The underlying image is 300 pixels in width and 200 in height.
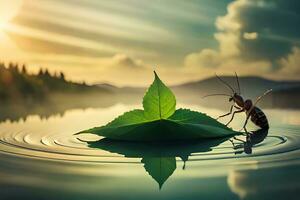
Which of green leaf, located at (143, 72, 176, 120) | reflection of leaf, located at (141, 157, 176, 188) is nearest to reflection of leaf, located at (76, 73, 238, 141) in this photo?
green leaf, located at (143, 72, 176, 120)

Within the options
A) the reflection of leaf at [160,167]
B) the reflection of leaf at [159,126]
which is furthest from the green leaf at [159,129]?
the reflection of leaf at [160,167]

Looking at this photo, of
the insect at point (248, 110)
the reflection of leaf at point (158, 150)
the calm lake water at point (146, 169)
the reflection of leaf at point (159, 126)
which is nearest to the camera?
the calm lake water at point (146, 169)

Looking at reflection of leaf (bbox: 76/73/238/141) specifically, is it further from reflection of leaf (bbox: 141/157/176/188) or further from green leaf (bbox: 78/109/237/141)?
reflection of leaf (bbox: 141/157/176/188)

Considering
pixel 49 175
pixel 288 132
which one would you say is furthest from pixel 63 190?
pixel 288 132

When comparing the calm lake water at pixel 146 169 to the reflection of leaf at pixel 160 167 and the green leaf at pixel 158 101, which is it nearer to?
the reflection of leaf at pixel 160 167

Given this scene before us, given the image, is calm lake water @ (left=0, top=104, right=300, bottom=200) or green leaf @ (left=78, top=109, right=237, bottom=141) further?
green leaf @ (left=78, top=109, right=237, bottom=141)

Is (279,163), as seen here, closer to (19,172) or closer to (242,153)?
(242,153)
